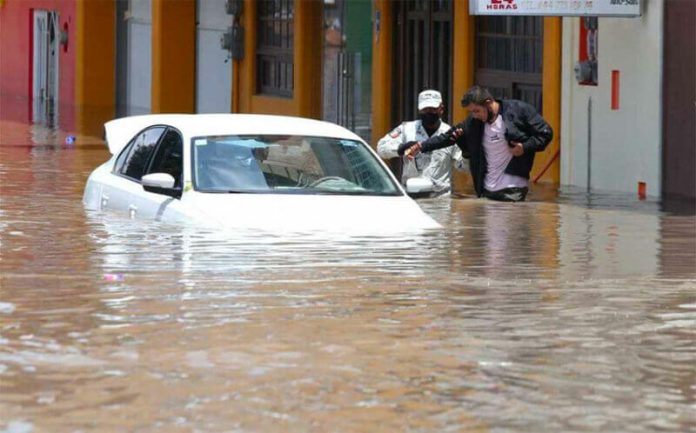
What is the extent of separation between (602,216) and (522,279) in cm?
528

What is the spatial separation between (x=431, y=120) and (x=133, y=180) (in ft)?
8.88

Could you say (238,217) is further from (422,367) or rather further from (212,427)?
(212,427)

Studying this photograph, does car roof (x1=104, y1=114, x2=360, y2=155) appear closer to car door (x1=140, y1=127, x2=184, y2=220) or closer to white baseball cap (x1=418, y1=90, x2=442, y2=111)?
car door (x1=140, y1=127, x2=184, y2=220)

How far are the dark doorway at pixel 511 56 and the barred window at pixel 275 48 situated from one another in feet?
22.1

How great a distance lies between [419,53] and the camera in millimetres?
24969

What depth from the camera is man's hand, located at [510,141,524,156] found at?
1453 cm

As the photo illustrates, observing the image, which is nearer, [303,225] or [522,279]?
[522,279]

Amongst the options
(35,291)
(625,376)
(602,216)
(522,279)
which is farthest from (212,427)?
(602,216)

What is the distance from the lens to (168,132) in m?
12.7

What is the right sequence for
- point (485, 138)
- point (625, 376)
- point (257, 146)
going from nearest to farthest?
point (625, 376), point (257, 146), point (485, 138)

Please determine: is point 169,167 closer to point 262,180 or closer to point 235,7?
point 262,180

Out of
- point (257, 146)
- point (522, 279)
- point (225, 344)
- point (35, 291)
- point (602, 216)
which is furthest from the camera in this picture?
point (602, 216)

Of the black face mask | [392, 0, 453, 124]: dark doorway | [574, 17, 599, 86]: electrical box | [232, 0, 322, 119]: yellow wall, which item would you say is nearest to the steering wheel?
the black face mask

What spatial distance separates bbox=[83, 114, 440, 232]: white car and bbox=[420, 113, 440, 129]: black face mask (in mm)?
1842
